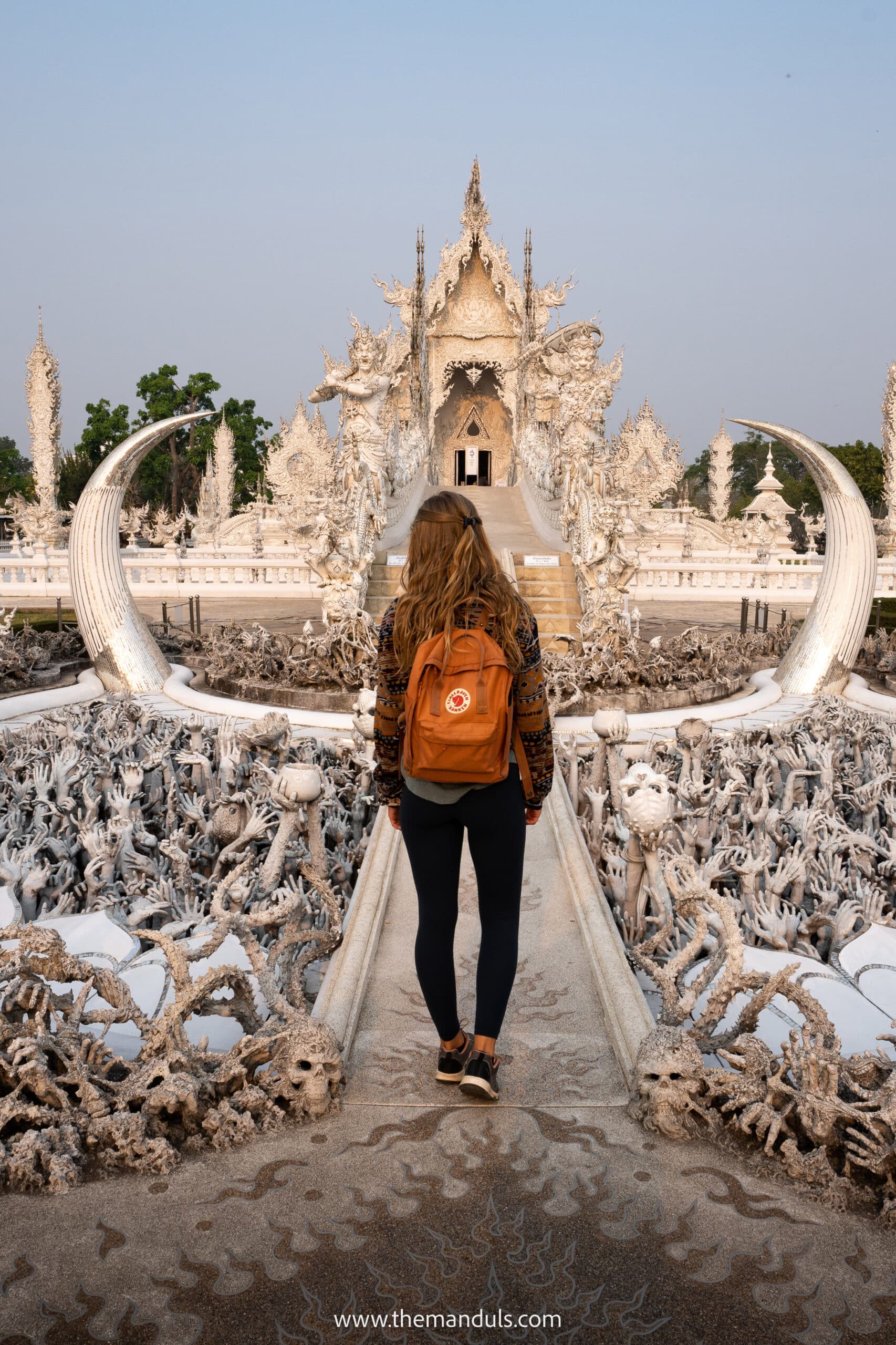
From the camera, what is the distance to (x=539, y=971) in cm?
288

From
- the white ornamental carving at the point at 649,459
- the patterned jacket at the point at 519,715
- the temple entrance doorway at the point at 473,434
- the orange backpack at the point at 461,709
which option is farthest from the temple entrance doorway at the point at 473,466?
the orange backpack at the point at 461,709

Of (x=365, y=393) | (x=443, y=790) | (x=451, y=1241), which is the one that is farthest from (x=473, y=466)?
(x=451, y=1241)

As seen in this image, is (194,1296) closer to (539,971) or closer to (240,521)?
(539,971)

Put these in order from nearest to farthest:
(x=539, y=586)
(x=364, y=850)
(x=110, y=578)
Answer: (x=364, y=850)
(x=110, y=578)
(x=539, y=586)

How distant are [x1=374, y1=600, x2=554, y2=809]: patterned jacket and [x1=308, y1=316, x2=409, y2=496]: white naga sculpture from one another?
7082mm

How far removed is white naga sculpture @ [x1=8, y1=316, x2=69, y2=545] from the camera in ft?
77.8

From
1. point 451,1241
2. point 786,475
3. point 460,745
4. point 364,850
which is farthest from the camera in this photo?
point 786,475

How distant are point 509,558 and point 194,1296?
383 inches

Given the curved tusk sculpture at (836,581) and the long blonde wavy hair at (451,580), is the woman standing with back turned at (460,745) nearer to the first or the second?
the long blonde wavy hair at (451,580)

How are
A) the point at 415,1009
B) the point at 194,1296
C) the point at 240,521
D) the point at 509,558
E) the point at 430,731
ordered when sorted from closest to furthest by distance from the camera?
1. the point at 194,1296
2. the point at 430,731
3. the point at 415,1009
4. the point at 509,558
5. the point at 240,521

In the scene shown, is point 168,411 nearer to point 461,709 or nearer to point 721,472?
point 721,472

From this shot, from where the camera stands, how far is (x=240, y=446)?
41.4 metres

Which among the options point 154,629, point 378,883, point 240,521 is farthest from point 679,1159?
point 240,521

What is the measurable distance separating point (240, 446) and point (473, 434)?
19.9 meters
